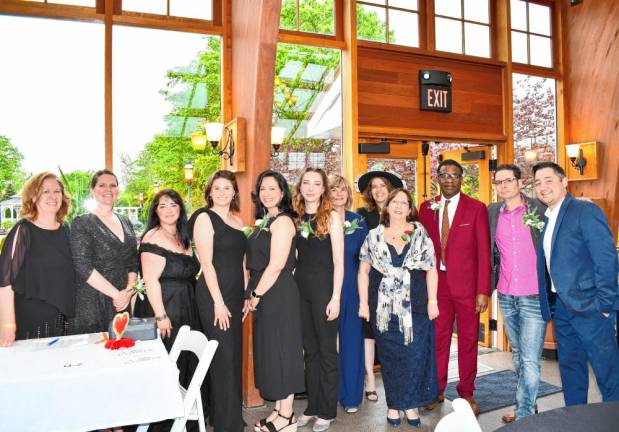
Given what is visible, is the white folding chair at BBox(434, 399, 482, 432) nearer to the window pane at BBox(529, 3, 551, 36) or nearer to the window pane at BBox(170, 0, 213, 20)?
the window pane at BBox(170, 0, 213, 20)

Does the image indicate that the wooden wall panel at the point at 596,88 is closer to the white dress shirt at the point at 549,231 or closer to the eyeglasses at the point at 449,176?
the eyeglasses at the point at 449,176

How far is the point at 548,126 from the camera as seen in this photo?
6340 millimetres

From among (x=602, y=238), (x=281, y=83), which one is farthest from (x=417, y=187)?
(x=602, y=238)

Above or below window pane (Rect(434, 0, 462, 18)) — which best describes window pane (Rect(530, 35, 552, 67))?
below

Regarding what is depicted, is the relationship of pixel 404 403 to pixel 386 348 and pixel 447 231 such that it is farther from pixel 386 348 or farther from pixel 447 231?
pixel 447 231

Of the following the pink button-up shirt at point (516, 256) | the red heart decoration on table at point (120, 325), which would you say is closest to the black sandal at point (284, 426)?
the red heart decoration on table at point (120, 325)

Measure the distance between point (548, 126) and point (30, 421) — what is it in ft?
20.9

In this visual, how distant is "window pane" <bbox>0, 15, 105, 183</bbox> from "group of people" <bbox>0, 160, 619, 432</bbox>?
143cm

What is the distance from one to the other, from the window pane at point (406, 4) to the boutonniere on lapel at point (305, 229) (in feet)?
10.9

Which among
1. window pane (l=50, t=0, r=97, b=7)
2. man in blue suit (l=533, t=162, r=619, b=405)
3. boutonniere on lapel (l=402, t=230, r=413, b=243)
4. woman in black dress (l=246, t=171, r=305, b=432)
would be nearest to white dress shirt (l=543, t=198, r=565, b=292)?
man in blue suit (l=533, t=162, r=619, b=405)

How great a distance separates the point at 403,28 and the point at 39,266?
14.3 ft

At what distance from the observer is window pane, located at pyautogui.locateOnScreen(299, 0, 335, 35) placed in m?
5.00

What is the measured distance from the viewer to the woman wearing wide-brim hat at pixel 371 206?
3.92 metres

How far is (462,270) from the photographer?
11.9 ft
